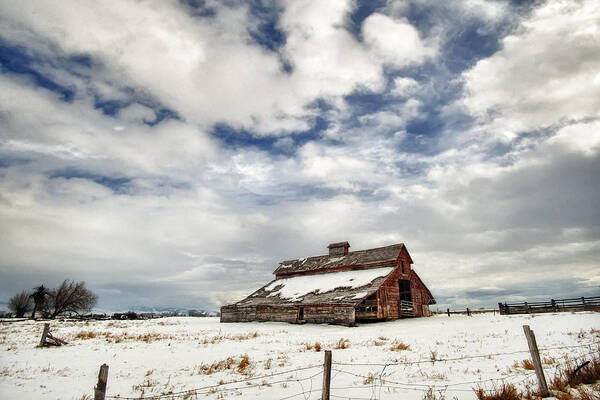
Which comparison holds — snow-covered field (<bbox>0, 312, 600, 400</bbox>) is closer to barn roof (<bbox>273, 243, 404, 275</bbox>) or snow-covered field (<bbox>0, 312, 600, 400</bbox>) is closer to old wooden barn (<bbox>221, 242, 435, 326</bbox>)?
old wooden barn (<bbox>221, 242, 435, 326</bbox>)

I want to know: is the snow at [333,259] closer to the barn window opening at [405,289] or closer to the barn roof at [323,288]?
the barn roof at [323,288]

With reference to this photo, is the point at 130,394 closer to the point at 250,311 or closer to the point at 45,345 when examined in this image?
the point at 45,345

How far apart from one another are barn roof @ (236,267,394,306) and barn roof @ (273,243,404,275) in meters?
1.04

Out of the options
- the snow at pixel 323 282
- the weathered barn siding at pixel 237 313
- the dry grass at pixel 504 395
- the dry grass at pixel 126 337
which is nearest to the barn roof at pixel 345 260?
the snow at pixel 323 282

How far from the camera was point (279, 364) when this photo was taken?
40.9 feet

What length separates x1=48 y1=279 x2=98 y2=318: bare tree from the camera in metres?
68.8

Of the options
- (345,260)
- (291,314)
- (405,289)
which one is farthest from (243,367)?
(405,289)

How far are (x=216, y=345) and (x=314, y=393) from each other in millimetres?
10907

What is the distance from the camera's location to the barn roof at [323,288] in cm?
3105

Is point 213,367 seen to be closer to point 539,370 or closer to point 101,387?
point 101,387

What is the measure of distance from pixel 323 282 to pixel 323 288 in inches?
90.1

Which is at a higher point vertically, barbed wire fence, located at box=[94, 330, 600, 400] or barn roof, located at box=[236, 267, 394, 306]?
barn roof, located at box=[236, 267, 394, 306]

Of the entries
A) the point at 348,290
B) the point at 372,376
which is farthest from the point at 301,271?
the point at 372,376

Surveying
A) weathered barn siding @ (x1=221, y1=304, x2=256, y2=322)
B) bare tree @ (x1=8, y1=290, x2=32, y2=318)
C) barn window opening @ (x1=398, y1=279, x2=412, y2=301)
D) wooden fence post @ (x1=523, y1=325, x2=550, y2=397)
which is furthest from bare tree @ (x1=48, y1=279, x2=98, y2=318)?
wooden fence post @ (x1=523, y1=325, x2=550, y2=397)
